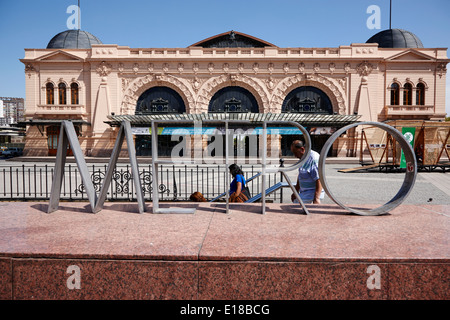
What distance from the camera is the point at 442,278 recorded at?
217cm

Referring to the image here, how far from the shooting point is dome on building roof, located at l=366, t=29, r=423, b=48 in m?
32.3

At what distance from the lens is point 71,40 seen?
33719mm

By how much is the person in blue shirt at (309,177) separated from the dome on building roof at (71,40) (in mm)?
37567

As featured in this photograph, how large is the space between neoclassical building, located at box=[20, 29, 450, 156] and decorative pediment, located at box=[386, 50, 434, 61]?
4.0 inches

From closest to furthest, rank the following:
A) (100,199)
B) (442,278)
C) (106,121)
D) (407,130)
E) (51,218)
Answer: (442,278) → (51,218) → (100,199) → (407,130) → (106,121)

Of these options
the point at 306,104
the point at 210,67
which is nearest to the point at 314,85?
the point at 306,104

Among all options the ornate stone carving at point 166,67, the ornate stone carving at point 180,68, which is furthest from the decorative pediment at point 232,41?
the ornate stone carving at point 166,67

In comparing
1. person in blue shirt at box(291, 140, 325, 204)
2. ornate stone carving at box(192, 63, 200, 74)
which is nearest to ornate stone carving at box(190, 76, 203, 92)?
ornate stone carving at box(192, 63, 200, 74)

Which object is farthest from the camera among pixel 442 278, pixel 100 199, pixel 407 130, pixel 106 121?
pixel 106 121

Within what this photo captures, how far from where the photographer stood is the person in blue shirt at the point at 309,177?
15.0 ft

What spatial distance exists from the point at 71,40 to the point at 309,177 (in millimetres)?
38915
